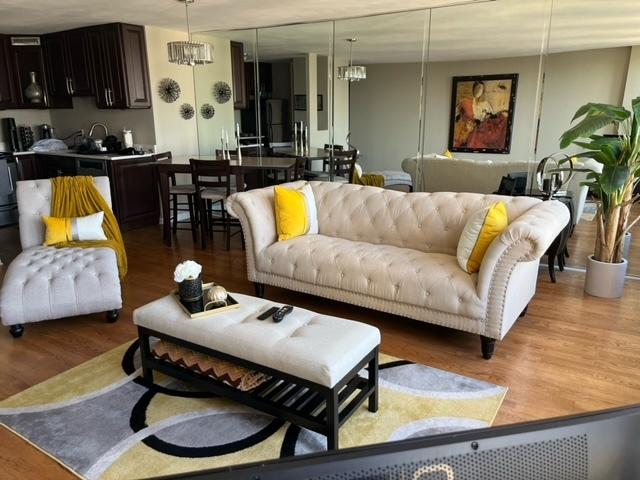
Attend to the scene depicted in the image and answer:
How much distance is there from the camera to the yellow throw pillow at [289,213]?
3.55m

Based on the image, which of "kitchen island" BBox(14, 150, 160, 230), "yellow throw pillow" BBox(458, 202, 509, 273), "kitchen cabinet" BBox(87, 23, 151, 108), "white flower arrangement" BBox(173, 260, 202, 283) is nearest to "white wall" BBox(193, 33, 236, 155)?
"kitchen cabinet" BBox(87, 23, 151, 108)

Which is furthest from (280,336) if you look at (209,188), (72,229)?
(209,188)

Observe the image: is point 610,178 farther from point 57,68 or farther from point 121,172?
point 57,68

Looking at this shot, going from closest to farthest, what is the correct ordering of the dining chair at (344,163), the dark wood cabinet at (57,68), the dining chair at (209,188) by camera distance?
the dining chair at (209,188) → the dining chair at (344,163) → the dark wood cabinet at (57,68)

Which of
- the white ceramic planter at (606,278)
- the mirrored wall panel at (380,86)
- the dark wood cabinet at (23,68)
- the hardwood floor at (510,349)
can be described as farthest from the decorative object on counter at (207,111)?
the white ceramic planter at (606,278)

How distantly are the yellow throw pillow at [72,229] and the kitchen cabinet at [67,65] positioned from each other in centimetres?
294

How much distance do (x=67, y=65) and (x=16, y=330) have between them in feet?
14.1

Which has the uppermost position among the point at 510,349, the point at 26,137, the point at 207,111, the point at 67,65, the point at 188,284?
the point at 67,65

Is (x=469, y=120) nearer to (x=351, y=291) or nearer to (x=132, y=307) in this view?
(x=351, y=291)

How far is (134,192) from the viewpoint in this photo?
578cm

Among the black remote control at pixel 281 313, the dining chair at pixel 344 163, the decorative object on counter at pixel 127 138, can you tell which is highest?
the decorative object on counter at pixel 127 138

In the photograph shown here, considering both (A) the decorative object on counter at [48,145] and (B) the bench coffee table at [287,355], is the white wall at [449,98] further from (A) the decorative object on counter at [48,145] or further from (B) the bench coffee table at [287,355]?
(A) the decorative object on counter at [48,145]

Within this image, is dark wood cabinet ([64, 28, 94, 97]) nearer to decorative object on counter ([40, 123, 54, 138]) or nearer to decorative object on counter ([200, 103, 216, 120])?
decorative object on counter ([40, 123, 54, 138])

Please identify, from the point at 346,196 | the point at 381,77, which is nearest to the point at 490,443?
the point at 346,196
